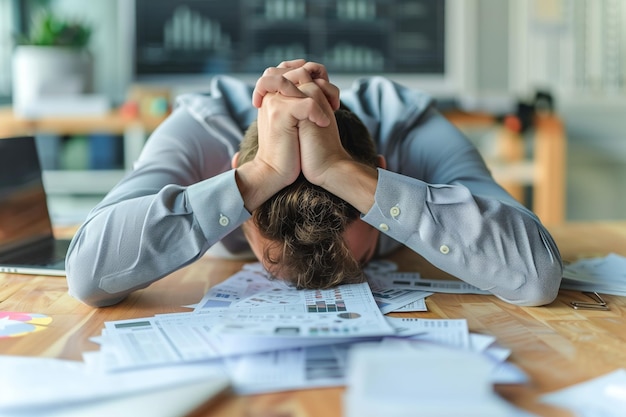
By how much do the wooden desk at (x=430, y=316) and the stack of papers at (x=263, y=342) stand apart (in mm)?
25

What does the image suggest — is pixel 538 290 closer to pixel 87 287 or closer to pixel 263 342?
pixel 263 342

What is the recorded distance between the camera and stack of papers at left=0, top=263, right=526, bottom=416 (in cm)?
69

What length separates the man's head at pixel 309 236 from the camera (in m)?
0.98

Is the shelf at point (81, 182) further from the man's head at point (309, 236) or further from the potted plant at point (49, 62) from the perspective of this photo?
the man's head at point (309, 236)

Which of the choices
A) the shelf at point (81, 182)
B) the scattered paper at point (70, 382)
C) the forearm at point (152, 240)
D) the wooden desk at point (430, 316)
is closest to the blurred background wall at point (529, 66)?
the shelf at point (81, 182)

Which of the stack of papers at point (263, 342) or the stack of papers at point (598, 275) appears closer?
the stack of papers at point (263, 342)

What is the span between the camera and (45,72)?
270 cm

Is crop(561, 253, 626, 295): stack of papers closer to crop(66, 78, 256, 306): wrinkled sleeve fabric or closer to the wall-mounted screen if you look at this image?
crop(66, 78, 256, 306): wrinkled sleeve fabric

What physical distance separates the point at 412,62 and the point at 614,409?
268 centimetres

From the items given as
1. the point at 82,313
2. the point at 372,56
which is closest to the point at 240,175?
the point at 82,313

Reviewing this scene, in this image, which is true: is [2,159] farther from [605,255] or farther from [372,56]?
[372,56]

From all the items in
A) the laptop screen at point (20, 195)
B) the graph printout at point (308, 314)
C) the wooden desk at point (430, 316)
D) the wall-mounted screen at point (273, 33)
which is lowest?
the wooden desk at point (430, 316)

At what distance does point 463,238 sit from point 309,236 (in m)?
0.22

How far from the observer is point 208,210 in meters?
1.00
